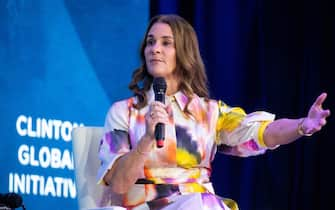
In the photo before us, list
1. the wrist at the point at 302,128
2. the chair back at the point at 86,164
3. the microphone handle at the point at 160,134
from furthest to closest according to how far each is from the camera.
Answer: the chair back at the point at 86,164, the wrist at the point at 302,128, the microphone handle at the point at 160,134

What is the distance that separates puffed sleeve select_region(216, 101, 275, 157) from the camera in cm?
279

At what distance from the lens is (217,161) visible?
4.02 meters

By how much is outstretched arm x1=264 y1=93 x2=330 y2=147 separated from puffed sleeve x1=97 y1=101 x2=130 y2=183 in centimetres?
47

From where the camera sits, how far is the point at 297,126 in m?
2.61

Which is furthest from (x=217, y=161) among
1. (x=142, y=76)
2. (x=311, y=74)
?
(x=142, y=76)

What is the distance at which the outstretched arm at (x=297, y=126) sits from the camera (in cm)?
250

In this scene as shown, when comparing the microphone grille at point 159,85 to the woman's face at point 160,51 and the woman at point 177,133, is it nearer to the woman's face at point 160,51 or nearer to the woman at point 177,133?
the woman at point 177,133

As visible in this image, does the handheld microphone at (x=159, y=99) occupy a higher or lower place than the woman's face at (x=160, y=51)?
lower

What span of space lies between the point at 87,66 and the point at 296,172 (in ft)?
3.62

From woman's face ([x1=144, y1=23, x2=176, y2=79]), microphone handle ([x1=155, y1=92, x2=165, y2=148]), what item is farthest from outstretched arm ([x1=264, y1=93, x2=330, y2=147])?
microphone handle ([x1=155, y1=92, x2=165, y2=148])

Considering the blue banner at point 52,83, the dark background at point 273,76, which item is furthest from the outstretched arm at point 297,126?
the dark background at point 273,76

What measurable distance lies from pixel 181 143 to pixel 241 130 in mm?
234

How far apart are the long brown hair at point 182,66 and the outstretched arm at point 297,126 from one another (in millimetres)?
286

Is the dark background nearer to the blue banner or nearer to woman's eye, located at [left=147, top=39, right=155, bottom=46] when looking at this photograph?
the blue banner
